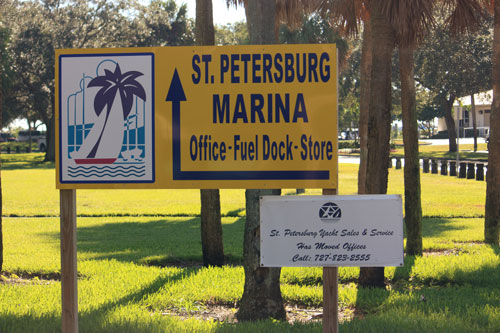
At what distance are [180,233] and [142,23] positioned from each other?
4490 cm

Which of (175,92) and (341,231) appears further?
(175,92)

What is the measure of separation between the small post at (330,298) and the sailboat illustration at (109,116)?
6.08 feet

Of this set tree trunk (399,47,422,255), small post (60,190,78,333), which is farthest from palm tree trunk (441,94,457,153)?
small post (60,190,78,333)

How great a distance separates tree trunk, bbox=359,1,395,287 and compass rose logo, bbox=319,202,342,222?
3838 mm

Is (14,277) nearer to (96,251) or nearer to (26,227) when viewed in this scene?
(96,251)

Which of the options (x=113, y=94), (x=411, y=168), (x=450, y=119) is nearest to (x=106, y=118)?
(x=113, y=94)

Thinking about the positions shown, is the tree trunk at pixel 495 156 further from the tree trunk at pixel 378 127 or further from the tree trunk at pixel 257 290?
the tree trunk at pixel 257 290

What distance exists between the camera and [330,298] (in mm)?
4828

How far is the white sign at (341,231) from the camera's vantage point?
4.69m

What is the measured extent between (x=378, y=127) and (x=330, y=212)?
397cm

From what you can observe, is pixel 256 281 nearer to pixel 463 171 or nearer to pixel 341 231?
pixel 341 231

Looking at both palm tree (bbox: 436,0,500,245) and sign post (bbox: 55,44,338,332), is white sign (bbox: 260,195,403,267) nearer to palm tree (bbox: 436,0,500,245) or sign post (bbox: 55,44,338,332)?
sign post (bbox: 55,44,338,332)

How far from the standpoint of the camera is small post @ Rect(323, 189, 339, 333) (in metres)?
4.82

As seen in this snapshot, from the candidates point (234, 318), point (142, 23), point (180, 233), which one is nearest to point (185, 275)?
point (234, 318)
